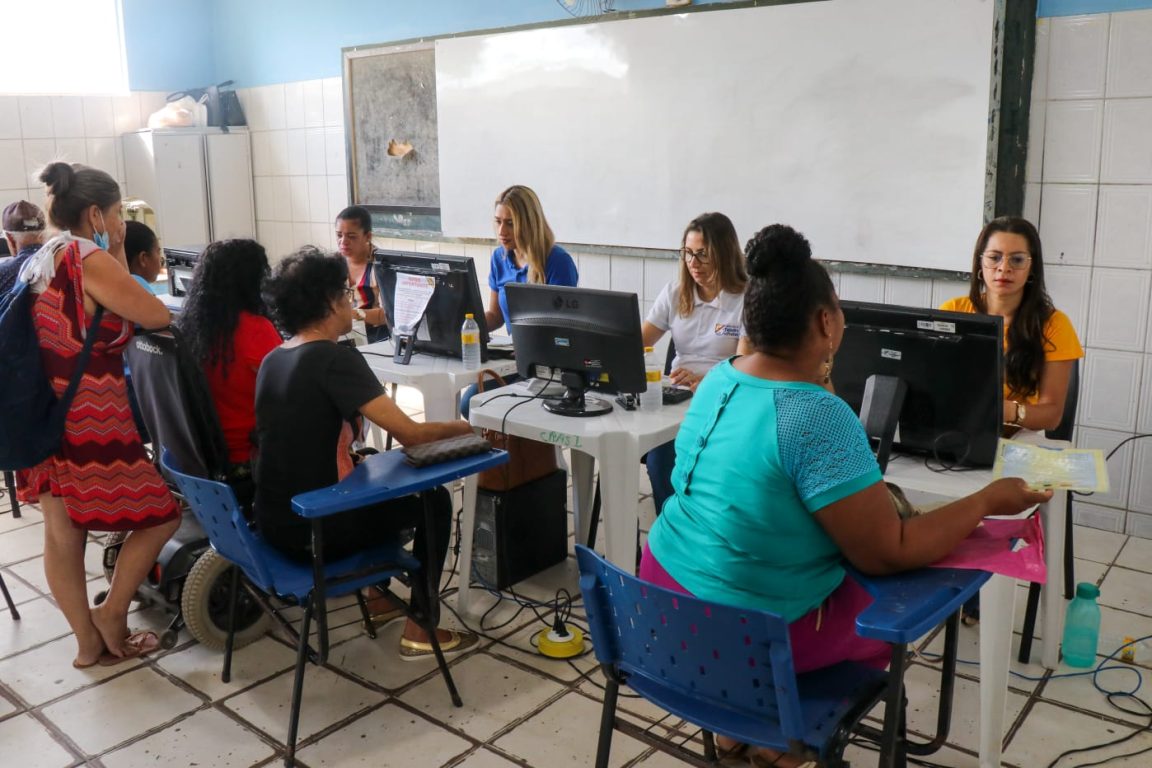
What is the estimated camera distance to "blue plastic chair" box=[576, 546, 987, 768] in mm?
1473

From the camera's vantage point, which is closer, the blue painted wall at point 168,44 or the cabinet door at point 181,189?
the cabinet door at point 181,189

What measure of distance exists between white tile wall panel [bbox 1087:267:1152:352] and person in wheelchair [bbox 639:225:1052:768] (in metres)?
2.07

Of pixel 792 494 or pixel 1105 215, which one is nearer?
pixel 792 494

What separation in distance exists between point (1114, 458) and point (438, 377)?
94.5 inches

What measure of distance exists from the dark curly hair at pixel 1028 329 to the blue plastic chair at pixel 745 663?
4.26 feet

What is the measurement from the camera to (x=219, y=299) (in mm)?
2635

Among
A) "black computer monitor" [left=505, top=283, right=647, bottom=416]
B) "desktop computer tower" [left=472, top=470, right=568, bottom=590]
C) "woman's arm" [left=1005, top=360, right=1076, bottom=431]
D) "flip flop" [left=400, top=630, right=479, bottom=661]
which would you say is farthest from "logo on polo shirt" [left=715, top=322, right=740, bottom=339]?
"flip flop" [left=400, top=630, right=479, bottom=661]

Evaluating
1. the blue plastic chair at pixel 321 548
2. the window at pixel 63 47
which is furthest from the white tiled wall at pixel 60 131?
the blue plastic chair at pixel 321 548

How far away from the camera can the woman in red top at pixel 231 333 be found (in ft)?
8.61

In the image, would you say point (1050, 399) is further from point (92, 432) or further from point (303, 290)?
point (92, 432)

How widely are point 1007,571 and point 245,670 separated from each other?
198 centimetres

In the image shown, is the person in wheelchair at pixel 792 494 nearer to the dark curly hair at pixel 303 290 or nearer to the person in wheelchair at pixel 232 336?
the dark curly hair at pixel 303 290

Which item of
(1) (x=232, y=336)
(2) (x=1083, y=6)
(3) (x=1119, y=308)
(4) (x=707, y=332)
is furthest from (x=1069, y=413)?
(1) (x=232, y=336)

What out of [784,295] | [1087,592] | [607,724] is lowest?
[1087,592]
